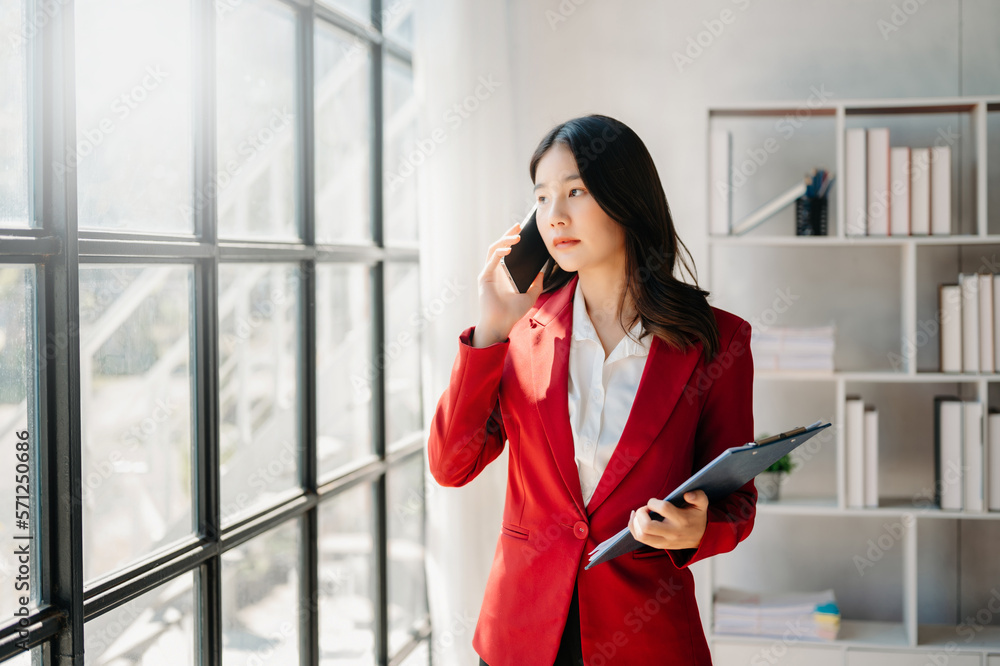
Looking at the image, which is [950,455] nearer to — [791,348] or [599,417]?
[791,348]

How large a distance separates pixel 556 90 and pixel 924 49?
1.36m

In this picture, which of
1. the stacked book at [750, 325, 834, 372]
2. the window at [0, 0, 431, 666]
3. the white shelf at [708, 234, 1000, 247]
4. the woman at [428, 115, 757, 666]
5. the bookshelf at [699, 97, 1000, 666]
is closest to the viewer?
the window at [0, 0, 431, 666]

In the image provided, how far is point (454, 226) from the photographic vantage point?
2.49 m

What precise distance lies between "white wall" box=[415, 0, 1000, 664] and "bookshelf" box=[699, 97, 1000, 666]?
0.38 feet

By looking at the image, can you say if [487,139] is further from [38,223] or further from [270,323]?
[38,223]

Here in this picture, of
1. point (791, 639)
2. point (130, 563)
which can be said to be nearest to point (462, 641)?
point (791, 639)

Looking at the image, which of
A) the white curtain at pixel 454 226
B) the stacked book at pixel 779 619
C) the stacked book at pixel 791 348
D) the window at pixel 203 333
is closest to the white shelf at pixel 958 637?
the stacked book at pixel 779 619

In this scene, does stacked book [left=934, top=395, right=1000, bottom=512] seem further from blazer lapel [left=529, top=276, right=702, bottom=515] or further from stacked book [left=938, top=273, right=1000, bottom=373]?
blazer lapel [left=529, top=276, right=702, bottom=515]

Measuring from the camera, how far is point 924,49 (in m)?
2.88

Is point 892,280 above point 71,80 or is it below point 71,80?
below

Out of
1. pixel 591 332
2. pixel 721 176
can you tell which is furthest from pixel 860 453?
pixel 591 332

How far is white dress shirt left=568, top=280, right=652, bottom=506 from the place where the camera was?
1.41m

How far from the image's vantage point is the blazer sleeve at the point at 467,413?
140 centimetres

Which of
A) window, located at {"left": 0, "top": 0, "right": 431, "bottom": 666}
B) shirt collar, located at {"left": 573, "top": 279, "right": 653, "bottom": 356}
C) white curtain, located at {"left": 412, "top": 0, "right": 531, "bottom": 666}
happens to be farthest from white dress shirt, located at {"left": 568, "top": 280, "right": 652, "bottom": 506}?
white curtain, located at {"left": 412, "top": 0, "right": 531, "bottom": 666}
